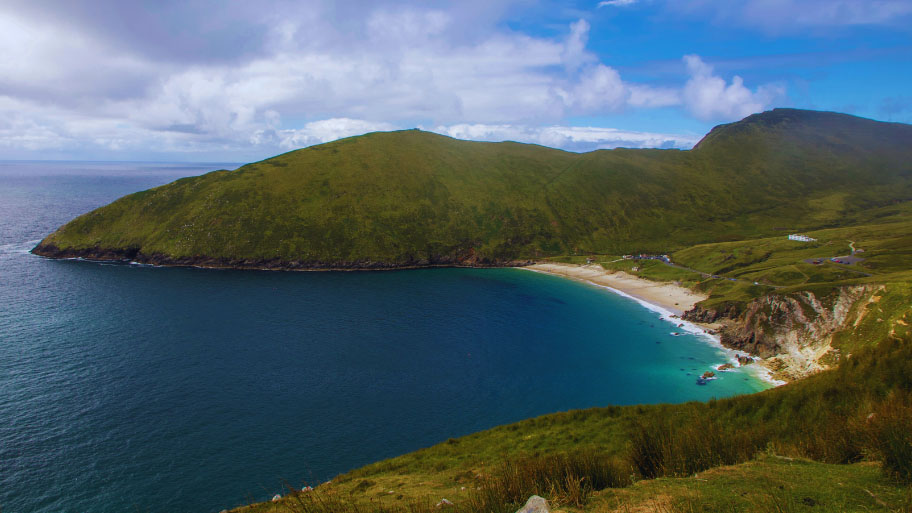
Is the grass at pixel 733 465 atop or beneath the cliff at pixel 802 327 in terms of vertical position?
atop

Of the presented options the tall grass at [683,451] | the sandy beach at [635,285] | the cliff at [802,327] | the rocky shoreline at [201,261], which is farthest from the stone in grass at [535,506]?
the rocky shoreline at [201,261]

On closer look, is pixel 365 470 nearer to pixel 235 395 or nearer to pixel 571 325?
pixel 235 395

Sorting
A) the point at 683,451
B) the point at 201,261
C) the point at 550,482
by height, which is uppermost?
the point at 201,261

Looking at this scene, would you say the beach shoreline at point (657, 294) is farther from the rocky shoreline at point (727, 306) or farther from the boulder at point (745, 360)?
the boulder at point (745, 360)

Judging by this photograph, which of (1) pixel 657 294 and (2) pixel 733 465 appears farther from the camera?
(1) pixel 657 294

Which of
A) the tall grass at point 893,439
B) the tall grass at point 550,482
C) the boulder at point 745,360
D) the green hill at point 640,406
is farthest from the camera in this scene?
the boulder at point 745,360

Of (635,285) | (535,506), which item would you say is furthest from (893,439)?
(635,285)

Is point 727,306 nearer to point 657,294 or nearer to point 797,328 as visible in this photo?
point 797,328

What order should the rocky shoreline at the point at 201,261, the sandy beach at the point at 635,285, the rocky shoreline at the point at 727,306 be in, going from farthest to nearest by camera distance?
the rocky shoreline at the point at 201,261 < the sandy beach at the point at 635,285 < the rocky shoreline at the point at 727,306
